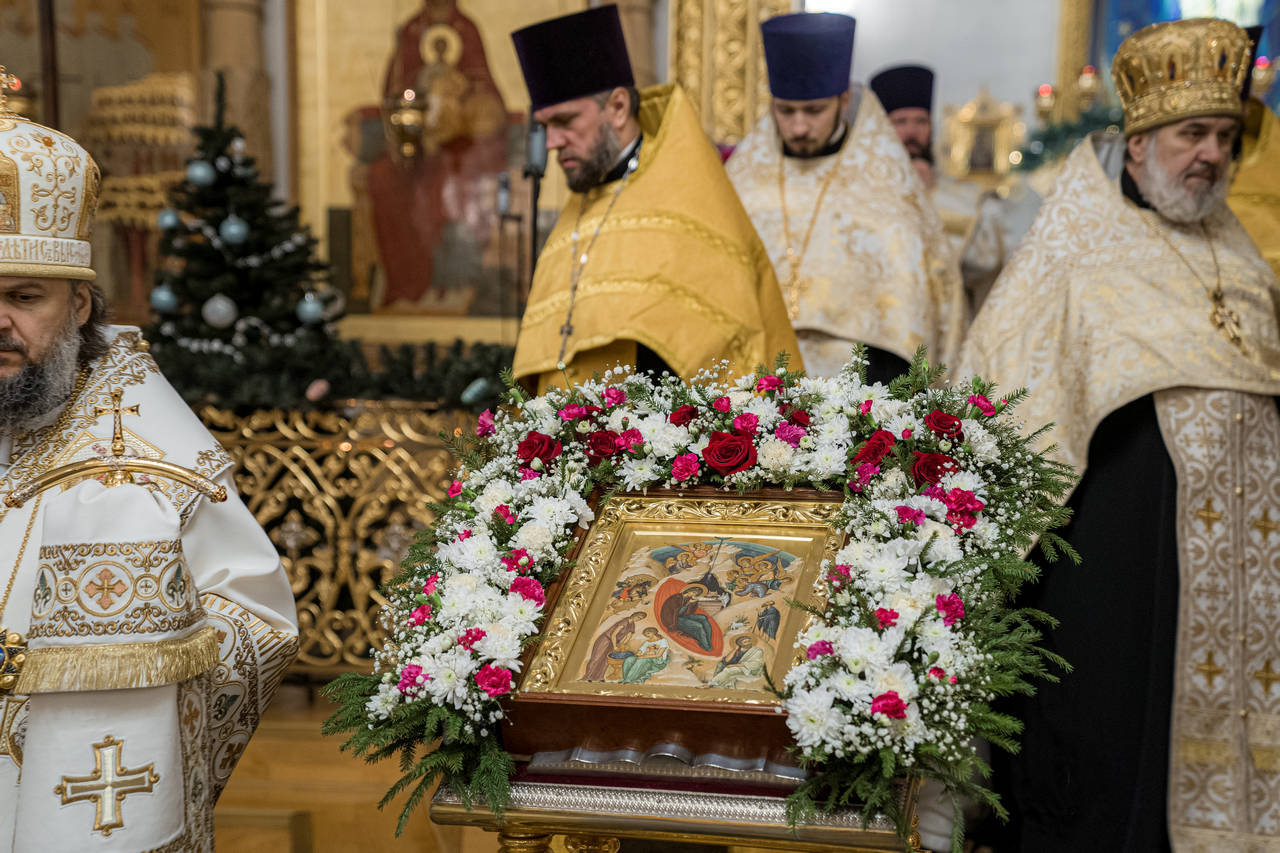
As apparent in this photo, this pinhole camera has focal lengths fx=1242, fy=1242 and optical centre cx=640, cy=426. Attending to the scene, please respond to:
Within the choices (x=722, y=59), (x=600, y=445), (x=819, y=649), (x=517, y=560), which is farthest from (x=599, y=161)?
→ (x=722, y=59)

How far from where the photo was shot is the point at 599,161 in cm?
370

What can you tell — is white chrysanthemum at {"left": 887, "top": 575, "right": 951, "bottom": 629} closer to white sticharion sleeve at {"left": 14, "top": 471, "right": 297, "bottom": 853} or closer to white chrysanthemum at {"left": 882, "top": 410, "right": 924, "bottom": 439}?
white chrysanthemum at {"left": 882, "top": 410, "right": 924, "bottom": 439}

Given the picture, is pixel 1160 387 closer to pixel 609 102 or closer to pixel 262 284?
pixel 609 102

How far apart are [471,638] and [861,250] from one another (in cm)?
292

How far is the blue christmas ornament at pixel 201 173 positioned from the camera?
5977mm

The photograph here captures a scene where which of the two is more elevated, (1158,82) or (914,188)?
(1158,82)

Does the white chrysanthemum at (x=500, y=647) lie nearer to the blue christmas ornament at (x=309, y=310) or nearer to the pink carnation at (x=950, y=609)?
the pink carnation at (x=950, y=609)

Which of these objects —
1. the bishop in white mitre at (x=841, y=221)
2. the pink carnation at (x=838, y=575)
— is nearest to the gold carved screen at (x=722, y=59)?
the bishop in white mitre at (x=841, y=221)

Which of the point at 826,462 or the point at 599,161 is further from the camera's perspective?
the point at 599,161

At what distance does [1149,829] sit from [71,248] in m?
3.18

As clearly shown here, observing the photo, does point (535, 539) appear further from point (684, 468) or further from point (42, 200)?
point (42, 200)

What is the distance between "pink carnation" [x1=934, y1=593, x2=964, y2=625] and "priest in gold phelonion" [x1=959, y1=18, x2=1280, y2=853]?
1.88 meters

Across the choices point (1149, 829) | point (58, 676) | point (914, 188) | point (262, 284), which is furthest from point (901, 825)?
point (262, 284)

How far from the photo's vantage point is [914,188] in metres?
4.65
